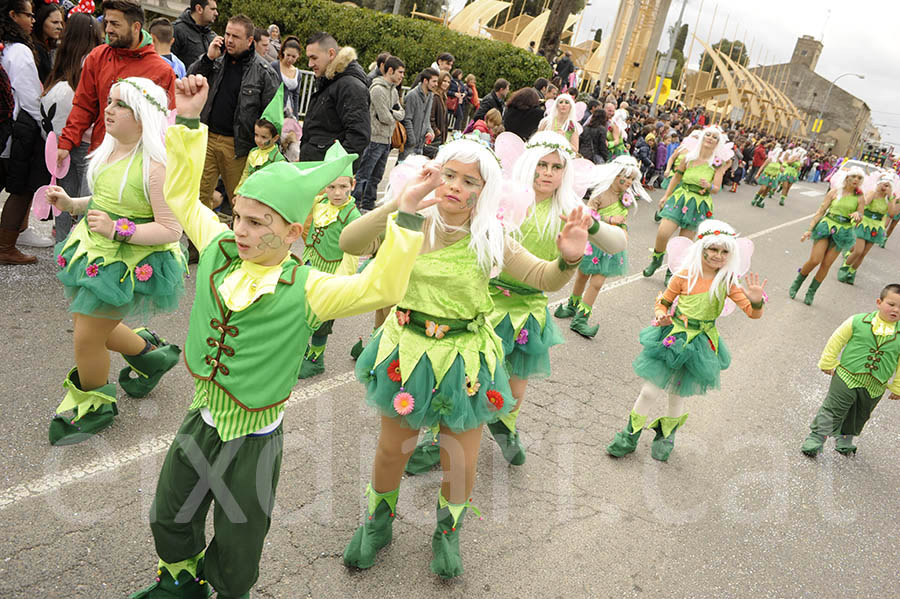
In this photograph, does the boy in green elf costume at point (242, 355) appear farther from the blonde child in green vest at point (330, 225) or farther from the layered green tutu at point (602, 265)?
the layered green tutu at point (602, 265)

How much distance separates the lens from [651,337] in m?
4.63

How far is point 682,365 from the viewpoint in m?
4.49

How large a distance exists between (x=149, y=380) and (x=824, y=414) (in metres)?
4.99

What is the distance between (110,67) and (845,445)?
6.53 metres

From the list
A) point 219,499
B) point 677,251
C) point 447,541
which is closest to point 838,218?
point 677,251

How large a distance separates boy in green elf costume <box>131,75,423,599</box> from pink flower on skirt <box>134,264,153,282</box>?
1.18m

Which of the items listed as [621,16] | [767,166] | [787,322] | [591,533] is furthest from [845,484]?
[621,16]

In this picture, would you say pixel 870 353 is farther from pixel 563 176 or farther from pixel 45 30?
pixel 45 30

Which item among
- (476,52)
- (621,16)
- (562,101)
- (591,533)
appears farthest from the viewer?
(621,16)

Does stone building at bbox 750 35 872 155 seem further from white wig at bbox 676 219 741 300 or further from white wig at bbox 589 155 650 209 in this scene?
white wig at bbox 676 219 741 300

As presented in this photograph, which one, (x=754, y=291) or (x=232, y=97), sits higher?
(x=232, y=97)

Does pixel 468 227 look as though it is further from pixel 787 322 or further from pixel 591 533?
pixel 787 322

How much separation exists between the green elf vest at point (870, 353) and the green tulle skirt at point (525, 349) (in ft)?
9.21

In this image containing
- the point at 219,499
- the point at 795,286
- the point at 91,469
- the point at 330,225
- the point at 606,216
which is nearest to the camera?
the point at 219,499
